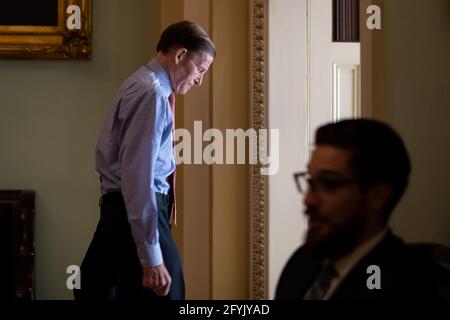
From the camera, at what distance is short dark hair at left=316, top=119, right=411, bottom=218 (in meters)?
0.78

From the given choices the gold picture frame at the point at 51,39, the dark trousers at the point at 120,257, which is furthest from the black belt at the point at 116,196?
the gold picture frame at the point at 51,39

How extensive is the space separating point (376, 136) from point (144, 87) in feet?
2.90

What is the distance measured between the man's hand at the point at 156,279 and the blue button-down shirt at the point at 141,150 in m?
0.02

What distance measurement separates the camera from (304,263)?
36.6 inches

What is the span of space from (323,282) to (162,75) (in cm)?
93

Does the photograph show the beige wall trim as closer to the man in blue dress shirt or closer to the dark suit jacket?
the man in blue dress shirt

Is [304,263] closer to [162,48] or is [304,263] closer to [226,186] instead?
[162,48]

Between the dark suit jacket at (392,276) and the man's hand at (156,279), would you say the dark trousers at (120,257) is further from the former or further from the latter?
the dark suit jacket at (392,276)

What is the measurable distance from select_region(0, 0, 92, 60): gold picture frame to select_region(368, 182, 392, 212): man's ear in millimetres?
1989

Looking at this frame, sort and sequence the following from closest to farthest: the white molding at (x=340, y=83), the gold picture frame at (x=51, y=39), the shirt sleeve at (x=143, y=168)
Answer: the shirt sleeve at (x=143, y=168) → the white molding at (x=340, y=83) → the gold picture frame at (x=51, y=39)

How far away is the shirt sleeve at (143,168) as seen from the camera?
1538 millimetres

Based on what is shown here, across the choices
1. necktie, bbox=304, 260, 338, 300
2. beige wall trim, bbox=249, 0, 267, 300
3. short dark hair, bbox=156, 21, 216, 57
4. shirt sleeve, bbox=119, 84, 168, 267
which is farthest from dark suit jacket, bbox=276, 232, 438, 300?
beige wall trim, bbox=249, 0, 267, 300

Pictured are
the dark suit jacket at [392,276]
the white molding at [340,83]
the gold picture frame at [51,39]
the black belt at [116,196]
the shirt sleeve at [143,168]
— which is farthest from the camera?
the gold picture frame at [51,39]
